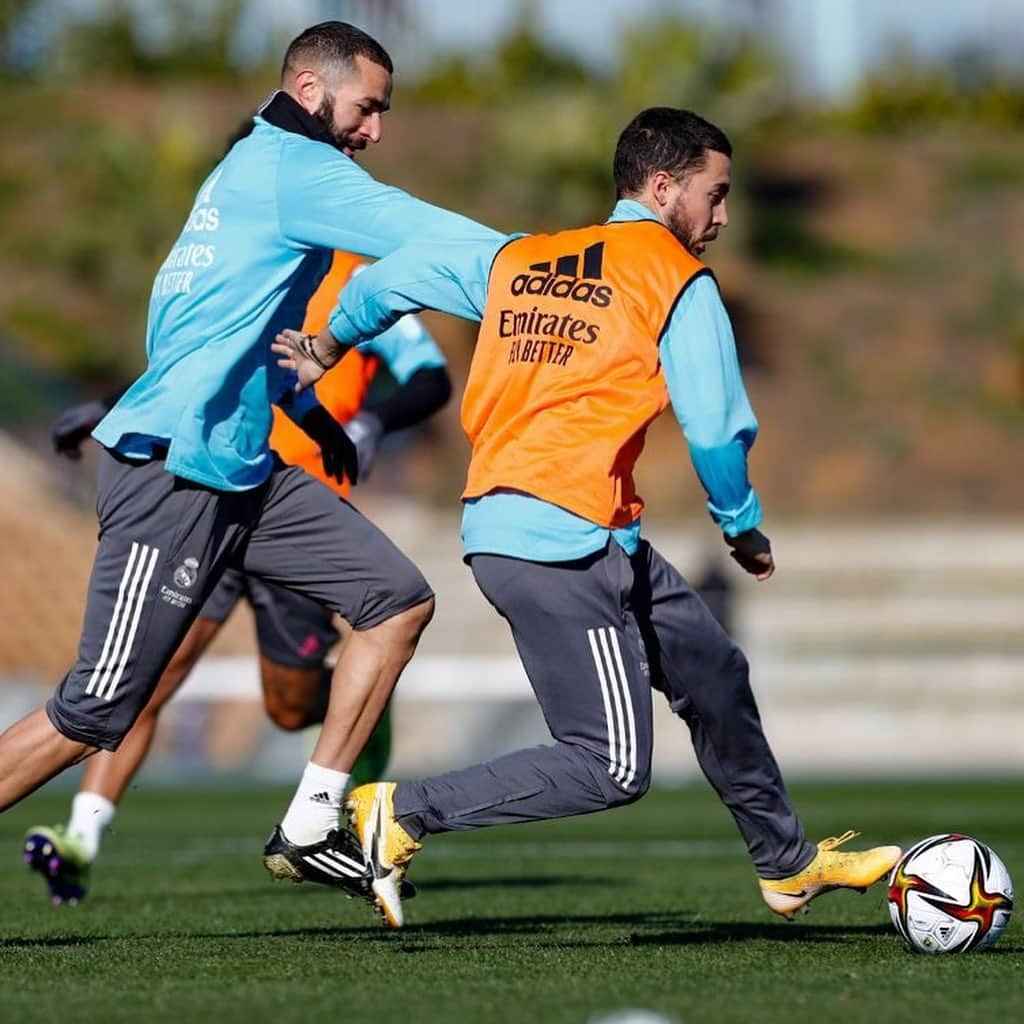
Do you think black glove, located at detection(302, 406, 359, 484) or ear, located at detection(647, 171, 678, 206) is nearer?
ear, located at detection(647, 171, 678, 206)

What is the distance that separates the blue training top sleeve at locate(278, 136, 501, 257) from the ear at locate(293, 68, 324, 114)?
211 millimetres

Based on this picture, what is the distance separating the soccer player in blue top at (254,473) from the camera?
6.18 m

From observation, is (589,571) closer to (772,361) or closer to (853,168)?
(772,361)

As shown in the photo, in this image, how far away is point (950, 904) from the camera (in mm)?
5996

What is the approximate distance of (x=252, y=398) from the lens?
21.0 ft

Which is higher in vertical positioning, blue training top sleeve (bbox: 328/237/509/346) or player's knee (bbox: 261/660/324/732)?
blue training top sleeve (bbox: 328/237/509/346)

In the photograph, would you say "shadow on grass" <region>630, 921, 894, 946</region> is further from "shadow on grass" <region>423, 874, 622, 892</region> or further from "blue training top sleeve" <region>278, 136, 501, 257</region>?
"blue training top sleeve" <region>278, 136, 501, 257</region>

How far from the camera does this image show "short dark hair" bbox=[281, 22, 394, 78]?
21.2 ft

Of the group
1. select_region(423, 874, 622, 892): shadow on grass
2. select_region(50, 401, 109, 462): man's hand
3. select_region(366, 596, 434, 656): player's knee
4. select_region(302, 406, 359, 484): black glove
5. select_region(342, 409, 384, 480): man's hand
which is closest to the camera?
select_region(366, 596, 434, 656): player's knee

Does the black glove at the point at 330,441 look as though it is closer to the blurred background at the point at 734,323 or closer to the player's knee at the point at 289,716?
the player's knee at the point at 289,716

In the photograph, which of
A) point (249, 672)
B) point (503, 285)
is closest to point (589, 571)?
point (503, 285)

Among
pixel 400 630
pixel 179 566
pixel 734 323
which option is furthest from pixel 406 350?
pixel 734 323

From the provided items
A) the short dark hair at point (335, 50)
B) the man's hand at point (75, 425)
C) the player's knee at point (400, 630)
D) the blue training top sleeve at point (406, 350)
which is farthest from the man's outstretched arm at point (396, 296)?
the blue training top sleeve at point (406, 350)

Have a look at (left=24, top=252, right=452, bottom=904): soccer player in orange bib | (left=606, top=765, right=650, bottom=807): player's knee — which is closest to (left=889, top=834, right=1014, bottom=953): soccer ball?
(left=606, top=765, right=650, bottom=807): player's knee
